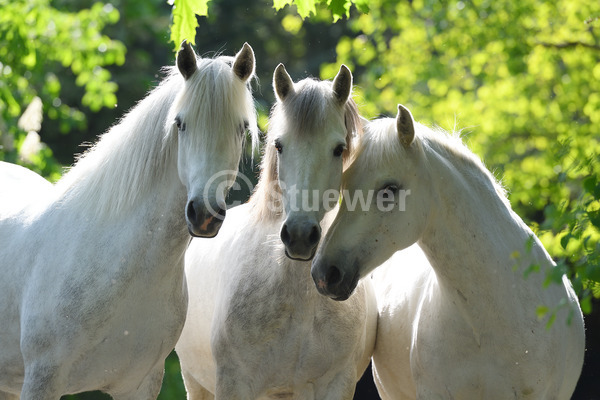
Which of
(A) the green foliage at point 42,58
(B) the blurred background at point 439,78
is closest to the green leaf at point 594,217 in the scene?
(B) the blurred background at point 439,78

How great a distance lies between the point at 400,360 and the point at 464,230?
1190mm

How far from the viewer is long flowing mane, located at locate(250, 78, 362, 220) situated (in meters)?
3.95

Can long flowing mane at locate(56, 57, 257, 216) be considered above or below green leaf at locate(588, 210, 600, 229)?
below

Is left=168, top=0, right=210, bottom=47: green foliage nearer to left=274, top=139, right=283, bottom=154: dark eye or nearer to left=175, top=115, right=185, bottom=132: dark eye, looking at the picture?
left=175, top=115, right=185, bottom=132: dark eye

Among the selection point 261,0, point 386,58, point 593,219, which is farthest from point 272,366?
point 261,0

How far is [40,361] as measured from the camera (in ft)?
12.8

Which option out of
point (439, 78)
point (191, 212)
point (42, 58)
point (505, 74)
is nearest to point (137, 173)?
point (191, 212)

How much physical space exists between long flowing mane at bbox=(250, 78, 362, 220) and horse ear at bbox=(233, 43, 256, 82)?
236 mm

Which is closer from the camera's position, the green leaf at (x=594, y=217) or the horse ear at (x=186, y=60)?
the green leaf at (x=594, y=217)

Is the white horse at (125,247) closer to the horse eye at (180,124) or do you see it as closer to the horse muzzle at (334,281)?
the horse eye at (180,124)

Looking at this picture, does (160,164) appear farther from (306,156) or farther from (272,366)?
(272,366)

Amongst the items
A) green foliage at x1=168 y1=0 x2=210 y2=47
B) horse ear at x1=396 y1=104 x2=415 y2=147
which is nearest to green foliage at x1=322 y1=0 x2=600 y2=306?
horse ear at x1=396 y1=104 x2=415 y2=147

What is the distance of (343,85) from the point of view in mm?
4105

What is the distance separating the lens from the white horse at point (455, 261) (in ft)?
13.0
